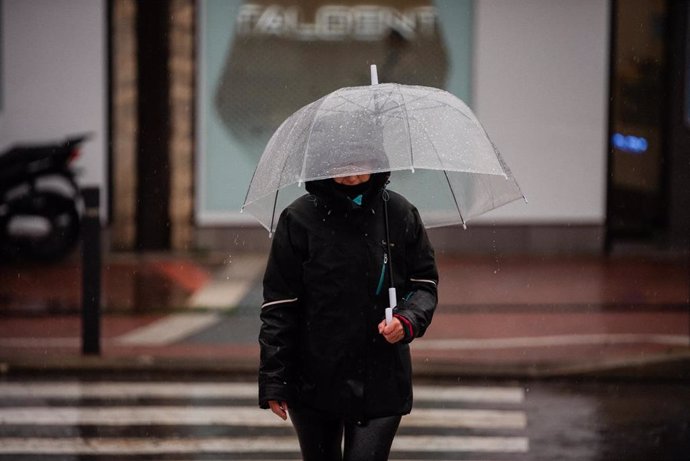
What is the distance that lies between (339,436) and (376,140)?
103 centimetres

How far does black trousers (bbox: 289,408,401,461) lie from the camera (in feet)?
13.5

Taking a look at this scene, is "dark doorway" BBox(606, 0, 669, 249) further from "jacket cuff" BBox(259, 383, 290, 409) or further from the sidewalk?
"jacket cuff" BBox(259, 383, 290, 409)

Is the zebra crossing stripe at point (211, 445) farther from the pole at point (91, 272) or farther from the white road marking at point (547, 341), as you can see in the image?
the white road marking at point (547, 341)

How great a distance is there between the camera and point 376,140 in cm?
405

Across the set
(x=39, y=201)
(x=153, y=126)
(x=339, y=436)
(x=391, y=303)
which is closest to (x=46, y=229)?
(x=39, y=201)

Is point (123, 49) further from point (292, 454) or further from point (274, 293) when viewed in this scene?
point (274, 293)

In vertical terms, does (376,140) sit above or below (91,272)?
above

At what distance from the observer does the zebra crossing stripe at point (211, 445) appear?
689cm

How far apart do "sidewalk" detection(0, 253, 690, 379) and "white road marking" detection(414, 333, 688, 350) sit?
0.01 metres

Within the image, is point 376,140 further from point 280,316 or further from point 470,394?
point 470,394

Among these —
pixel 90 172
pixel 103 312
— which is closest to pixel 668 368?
pixel 103 312

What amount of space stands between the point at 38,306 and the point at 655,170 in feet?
27.9

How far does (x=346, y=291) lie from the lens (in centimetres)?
408

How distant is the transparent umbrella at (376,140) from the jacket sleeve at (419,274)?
227 millimetres
